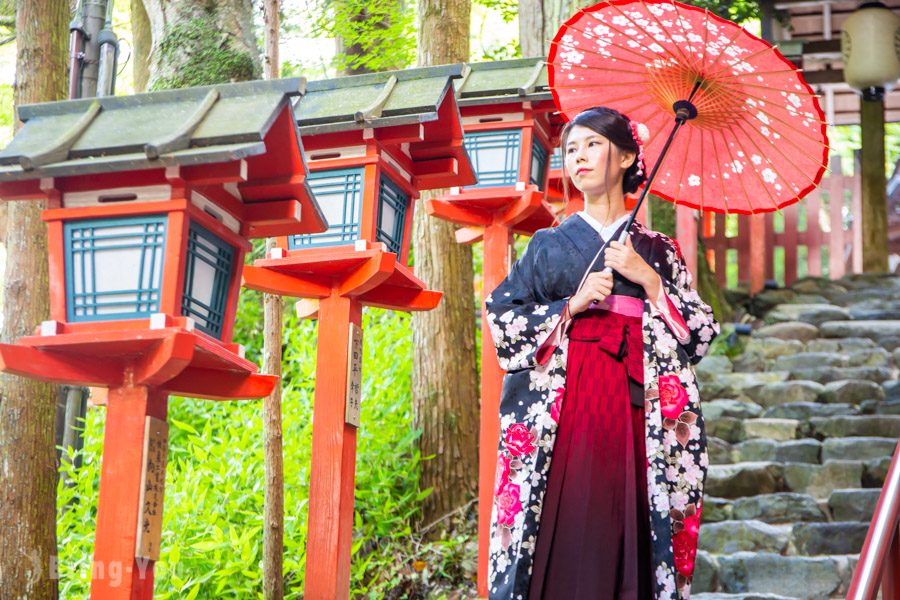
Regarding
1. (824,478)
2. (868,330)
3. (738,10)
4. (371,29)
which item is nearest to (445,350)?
(824,478)

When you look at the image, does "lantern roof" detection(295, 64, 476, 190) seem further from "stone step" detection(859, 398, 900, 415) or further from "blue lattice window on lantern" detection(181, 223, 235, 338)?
"stone step" detection(859, 398, 900, 415)

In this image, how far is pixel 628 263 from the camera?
4098mm

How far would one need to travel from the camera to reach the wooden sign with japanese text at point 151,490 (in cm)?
373

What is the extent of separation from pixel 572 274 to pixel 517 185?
2.15 meters

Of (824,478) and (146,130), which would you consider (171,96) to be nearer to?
(146,130)

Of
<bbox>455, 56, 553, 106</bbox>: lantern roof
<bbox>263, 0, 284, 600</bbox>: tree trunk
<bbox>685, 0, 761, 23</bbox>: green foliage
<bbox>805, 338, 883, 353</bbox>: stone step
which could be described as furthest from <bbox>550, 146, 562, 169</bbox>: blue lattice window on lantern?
<bbox>685, 0, 761, 23</bbox>: green foliage

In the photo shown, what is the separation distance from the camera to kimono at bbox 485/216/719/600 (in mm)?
3982

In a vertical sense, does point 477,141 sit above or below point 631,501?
above

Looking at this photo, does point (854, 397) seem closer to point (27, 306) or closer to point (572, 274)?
point (572, 274)

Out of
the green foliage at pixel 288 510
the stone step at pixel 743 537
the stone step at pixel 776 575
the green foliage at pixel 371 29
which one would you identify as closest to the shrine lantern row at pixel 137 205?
the green foliage at pixel 288 510

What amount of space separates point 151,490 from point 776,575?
12.2 feet

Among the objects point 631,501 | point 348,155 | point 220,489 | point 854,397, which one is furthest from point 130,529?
point 854,397

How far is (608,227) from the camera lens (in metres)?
4.32

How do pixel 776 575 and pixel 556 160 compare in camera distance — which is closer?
pixel 776 575
